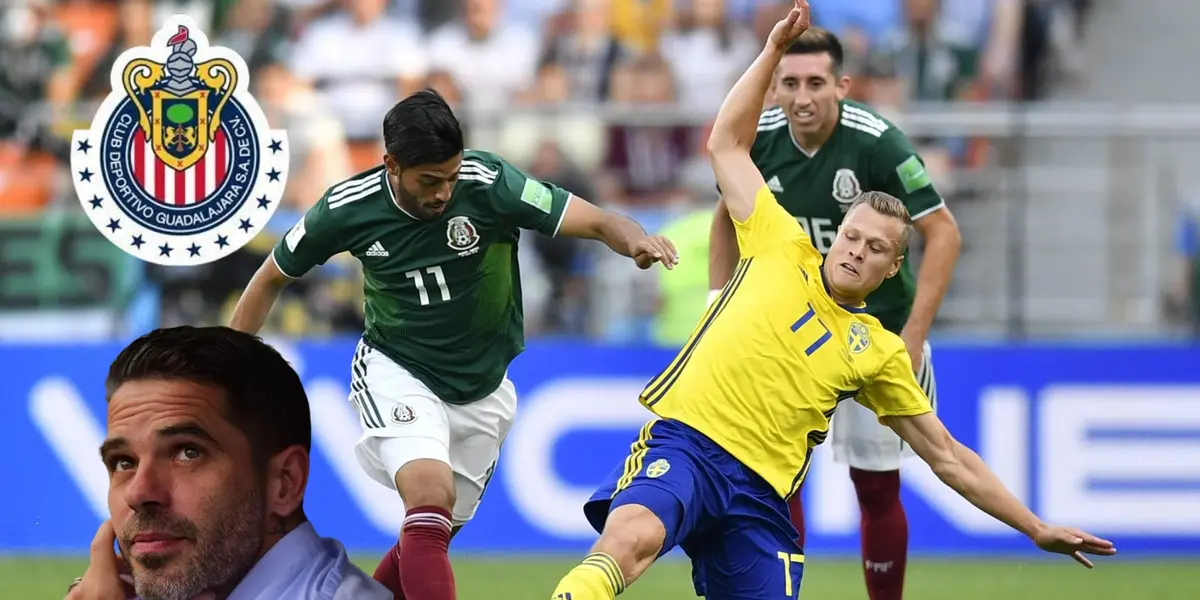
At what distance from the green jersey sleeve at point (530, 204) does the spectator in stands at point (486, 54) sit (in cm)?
699

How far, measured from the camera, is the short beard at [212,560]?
9.70 feet

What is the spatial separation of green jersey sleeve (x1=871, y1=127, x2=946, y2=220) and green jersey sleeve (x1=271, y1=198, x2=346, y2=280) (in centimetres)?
210

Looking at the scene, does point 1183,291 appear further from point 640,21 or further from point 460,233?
point 460,233

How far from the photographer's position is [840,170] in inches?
260

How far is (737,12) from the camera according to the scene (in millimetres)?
13375

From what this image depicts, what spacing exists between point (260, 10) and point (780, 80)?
24.3 feet

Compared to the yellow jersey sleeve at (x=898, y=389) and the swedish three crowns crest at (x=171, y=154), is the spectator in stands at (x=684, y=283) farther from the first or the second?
the swedish three crowns crest at (x=171, y=154)

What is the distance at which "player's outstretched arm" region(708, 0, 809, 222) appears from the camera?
5.71m

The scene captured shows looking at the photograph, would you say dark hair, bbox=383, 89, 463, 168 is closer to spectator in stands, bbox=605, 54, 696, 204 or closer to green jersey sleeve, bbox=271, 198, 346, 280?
green jersey sleeve, bbox=271, 198, 346, 280

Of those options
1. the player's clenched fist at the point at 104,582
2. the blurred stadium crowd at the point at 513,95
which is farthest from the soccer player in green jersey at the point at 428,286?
the blurred stadium crowd at the point at 513,95

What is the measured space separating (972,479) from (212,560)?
3.26 metres

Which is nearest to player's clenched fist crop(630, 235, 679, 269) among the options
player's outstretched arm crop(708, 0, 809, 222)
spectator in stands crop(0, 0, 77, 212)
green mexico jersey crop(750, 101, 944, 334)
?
player's outstretched arm crop(708, 0, 809, 222)

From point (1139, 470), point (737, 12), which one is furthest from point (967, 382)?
point (737, 12)

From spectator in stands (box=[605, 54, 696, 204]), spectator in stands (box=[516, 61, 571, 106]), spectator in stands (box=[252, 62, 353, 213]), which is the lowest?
spectator in stands (box=[252, 62, 353, 213])
